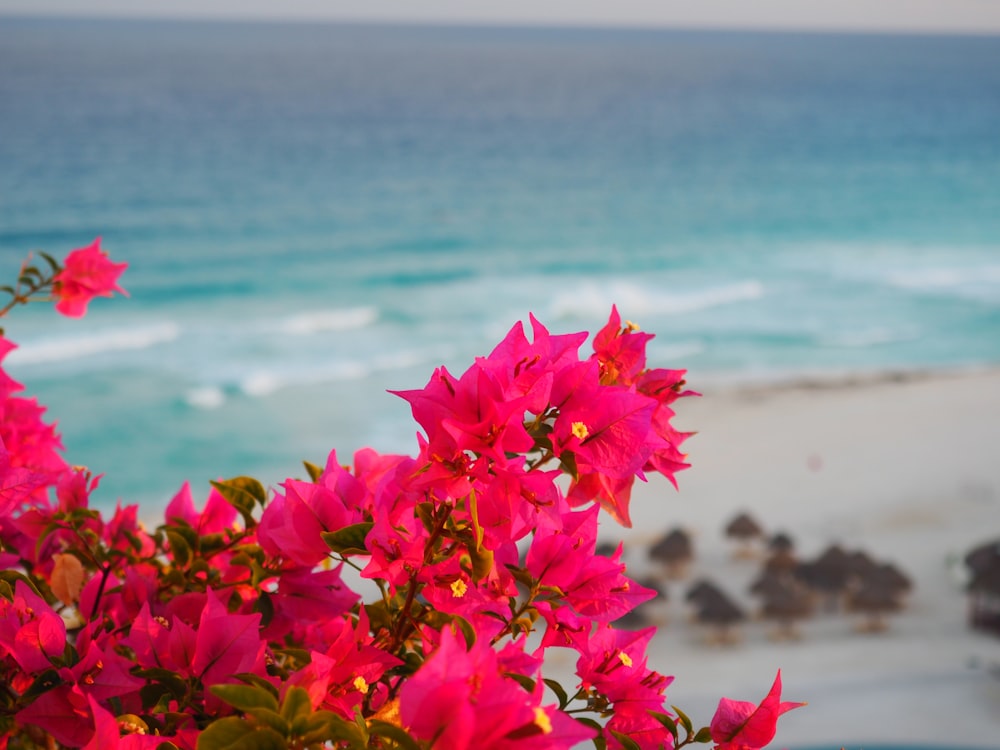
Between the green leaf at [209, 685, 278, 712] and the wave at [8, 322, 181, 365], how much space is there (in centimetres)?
1202

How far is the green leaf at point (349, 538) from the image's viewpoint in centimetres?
58

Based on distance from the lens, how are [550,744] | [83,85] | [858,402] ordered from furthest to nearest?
[83,85]
[858,402]
[550,744]

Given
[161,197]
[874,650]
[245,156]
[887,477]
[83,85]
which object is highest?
[83,85]

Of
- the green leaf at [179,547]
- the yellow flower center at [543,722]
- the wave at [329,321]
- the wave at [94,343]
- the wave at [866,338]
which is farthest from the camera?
the wave at [329,321]

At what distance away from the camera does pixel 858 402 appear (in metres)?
10.6

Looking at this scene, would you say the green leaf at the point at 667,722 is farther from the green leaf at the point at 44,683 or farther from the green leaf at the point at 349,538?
the green leaf at the point at 44,683

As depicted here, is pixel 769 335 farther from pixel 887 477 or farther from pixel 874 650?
pixel 874 650

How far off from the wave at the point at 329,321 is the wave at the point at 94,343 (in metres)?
1.50

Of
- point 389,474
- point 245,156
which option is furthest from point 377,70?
point 389,474

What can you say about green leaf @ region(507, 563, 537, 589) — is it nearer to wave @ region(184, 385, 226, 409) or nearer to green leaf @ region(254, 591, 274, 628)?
green leaf @ region(254, 591, 274, 628)

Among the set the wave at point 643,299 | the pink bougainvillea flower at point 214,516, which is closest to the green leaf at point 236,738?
the pink bougainvillea flower at point 214,516

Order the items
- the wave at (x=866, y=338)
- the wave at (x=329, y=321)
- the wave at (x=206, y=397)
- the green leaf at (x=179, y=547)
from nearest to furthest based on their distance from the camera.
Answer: the green leaf at (x=179, y=547)
the wave at (x=206, y=397)
the wave at (x=866, y=338)
the wave at (x=329, y=321)

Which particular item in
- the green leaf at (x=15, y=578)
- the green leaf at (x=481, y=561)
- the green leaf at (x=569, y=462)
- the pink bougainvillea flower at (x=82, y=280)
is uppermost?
the pink bougainvillea flower at (x=82, y=280)

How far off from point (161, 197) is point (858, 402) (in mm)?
14992
